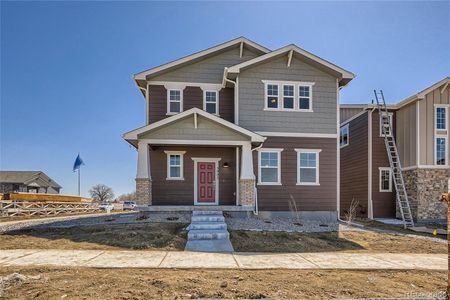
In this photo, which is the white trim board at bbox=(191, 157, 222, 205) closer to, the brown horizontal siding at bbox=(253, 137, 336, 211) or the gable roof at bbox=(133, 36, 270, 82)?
the brown horizontal siding at bbox=(253, 137, 336, 211)

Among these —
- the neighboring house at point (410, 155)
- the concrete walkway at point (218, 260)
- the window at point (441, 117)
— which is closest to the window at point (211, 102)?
the concrete walkway at point (218, 260)

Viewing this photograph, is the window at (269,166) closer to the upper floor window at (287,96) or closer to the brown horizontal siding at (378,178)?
the upper floor window at (287,96)

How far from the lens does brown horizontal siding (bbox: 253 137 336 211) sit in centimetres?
1376

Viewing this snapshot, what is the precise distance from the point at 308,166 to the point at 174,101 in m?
7.11

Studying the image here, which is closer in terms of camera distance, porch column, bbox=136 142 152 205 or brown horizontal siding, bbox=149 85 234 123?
porch column, bbox=136 142 152 205

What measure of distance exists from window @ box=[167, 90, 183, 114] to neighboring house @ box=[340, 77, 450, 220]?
10565mm

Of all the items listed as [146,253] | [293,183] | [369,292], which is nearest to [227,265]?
[146,253]

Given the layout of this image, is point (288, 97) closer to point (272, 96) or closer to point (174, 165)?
point (272, 96)

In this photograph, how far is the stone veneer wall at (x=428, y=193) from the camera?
609 inches

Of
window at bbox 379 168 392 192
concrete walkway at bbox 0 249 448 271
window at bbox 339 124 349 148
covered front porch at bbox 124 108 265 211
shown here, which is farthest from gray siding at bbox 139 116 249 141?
window at bbox 339 124 349 148

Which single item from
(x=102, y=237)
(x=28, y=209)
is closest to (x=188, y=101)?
(x=102, y=237)

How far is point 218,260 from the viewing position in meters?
6.84

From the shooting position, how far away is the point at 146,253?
740cm

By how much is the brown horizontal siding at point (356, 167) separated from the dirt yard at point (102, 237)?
1212 cm
